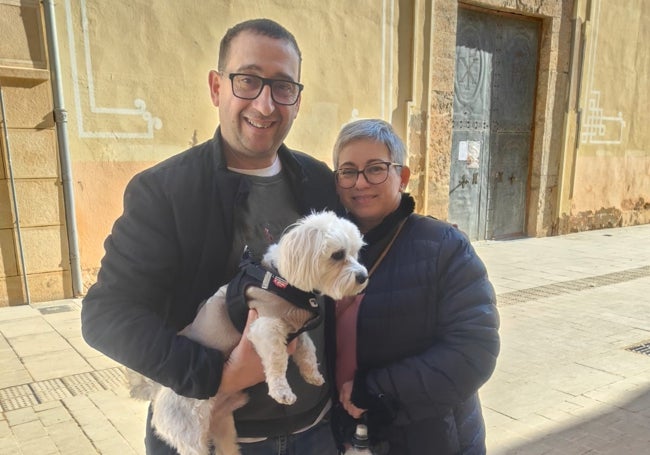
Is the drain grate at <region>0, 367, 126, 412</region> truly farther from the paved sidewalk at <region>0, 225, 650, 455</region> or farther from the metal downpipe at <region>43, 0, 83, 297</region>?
the metal downpipe at <region>43, 0, 83, 297</region>

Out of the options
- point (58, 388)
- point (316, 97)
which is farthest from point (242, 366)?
point (316, 97)

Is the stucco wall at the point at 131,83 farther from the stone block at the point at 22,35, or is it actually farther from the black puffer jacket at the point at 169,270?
the black puffer jacket at the point at 169,270

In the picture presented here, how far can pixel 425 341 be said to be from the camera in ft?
5.70

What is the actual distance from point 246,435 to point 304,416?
196mm

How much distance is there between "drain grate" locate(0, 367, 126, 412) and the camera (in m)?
3.80

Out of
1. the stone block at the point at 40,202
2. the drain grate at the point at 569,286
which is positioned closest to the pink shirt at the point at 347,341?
the drain grate at the point at 569,286

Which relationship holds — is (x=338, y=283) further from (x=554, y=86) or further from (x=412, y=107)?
(x=554, y=86)

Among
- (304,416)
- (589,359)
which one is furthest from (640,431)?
(304,416)

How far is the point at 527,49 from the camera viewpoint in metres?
11.1

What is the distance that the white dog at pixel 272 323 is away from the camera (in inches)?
58.7

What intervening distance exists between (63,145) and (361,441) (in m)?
5.56

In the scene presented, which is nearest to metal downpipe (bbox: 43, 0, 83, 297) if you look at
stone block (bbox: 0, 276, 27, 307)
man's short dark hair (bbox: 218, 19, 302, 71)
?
stone block (bbox: 0, 276, 27, 307)

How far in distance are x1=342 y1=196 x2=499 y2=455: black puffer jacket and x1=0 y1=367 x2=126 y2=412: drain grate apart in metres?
3.15

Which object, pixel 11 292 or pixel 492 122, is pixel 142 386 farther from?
pixel 492 122
